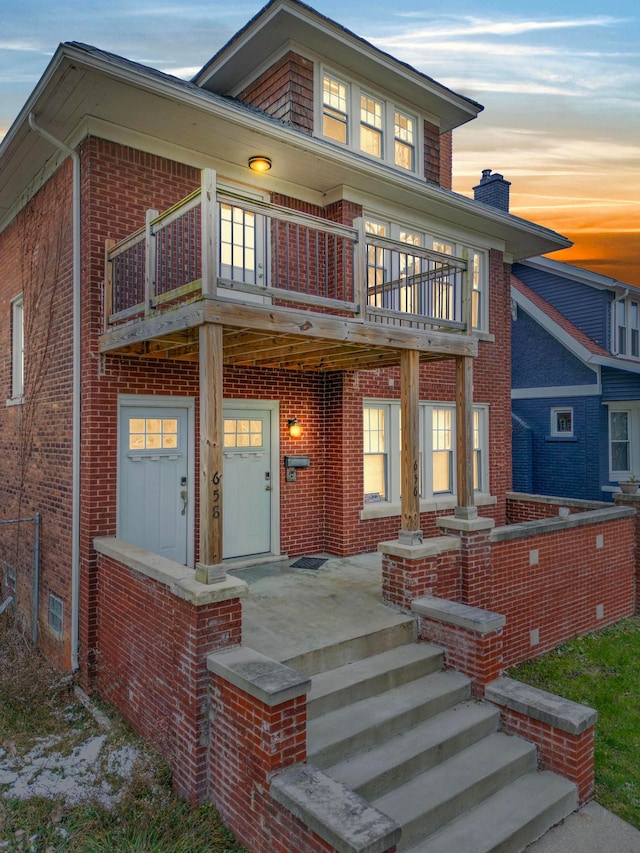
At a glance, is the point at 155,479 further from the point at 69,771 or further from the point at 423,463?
the point at 423,463

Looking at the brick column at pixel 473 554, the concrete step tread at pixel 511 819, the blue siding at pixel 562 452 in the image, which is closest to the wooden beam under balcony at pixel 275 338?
the brick column at pixel 473 554

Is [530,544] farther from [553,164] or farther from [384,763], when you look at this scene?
[553,164]

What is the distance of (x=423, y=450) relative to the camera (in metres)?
9.98

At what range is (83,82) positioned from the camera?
5.71 m

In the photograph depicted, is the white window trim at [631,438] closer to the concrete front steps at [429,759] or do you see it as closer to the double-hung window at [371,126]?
the double-hung window at [371,126]

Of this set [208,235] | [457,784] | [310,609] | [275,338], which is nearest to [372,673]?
[457,784]

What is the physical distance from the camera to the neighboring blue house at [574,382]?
1480cm

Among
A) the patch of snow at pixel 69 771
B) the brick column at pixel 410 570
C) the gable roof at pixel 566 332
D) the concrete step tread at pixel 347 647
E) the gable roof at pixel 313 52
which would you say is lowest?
the patch of snow at pixel 69 771

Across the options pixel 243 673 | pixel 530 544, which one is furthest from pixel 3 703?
pixel 530 544

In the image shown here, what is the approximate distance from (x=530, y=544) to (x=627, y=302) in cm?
1171

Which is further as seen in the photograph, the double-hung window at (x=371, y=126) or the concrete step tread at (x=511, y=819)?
the double-hung window at (x=371, y=126)

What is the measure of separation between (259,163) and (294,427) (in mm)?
3715

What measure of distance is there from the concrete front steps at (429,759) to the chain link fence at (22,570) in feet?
15.2

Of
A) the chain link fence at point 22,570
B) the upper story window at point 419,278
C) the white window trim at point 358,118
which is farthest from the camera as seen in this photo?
the white window trim at point 358,118
